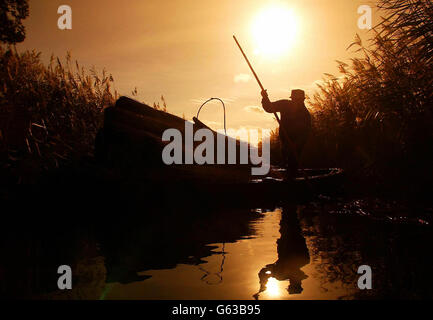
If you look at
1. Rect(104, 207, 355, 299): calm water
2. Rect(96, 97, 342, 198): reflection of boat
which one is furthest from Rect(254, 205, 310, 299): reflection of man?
Rect(96, 97, 342, 198): reflection of boat

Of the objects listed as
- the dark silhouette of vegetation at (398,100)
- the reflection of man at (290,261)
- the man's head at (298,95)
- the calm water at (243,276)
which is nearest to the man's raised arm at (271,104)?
the man's head at (298,95)

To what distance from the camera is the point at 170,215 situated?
6.86 metres

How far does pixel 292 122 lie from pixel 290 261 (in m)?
4.86

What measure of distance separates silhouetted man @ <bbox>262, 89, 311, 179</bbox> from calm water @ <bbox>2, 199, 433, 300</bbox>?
189cm

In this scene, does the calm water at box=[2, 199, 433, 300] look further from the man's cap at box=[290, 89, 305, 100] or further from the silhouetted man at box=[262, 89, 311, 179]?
the man's cap at box=[290, 89, 305, 100]

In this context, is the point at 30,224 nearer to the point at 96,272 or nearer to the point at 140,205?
the point at 140,205

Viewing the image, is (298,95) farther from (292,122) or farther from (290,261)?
(290,261)

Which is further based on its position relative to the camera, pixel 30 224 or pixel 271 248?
pixel 30 224

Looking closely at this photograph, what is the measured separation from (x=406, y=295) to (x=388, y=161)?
4.95 meters

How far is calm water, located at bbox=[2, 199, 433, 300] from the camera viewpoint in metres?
3.27

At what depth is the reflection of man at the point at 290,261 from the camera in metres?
3.46
